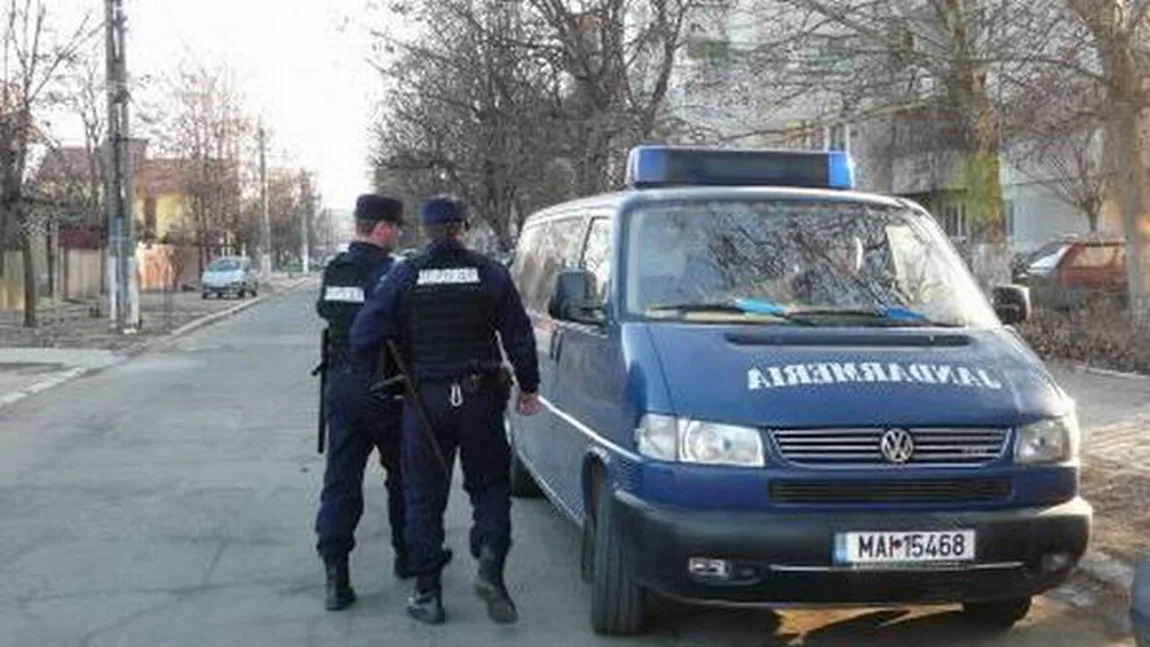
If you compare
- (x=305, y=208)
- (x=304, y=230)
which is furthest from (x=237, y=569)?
(x=304, y=230)

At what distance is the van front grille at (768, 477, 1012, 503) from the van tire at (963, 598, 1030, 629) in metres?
0.94

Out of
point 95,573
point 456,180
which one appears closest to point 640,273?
point 95,573

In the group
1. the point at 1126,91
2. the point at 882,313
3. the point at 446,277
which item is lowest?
the point at 882,313

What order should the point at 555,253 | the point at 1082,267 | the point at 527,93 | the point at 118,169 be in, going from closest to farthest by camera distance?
1. the point at 555,253
2. the point at 1082,267
3. the point at 118,169
4. the point at 527,93

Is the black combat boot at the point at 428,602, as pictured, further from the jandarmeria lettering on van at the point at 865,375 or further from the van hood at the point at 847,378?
the jandarmeria lettering on van at the point at 865,375

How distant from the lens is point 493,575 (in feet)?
21.2

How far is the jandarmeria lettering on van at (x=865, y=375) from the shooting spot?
5609mm

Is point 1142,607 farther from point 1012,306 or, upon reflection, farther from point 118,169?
point 118,169

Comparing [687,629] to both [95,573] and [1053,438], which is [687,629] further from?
[95,573]

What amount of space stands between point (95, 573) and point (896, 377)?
4202 mm

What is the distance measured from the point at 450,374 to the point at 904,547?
201 cm

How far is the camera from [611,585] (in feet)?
19.8

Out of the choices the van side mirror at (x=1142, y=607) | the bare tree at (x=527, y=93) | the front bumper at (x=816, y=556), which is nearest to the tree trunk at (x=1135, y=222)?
the bare tree at (x=527, y=93)

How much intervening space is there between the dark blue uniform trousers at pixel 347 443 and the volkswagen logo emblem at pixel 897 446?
7.82 feet
